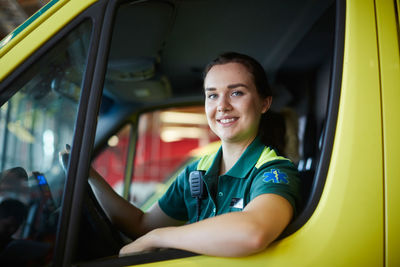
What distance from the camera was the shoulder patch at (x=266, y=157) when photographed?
3.88 ft

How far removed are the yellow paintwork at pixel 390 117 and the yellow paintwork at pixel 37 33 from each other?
0.87 meters

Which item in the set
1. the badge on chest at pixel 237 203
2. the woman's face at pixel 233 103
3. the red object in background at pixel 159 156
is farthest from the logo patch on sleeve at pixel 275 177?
A: the red object in background at pixel 159 156

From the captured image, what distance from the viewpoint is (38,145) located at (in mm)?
1075

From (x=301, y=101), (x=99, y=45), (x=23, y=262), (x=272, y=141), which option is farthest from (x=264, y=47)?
(x=23, y=262)

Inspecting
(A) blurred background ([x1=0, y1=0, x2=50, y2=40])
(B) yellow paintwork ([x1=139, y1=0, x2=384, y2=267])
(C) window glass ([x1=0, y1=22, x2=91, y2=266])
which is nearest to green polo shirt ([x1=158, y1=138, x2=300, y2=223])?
(B) yellow paintwork ([x1=139, y1=0, x2=384, y2=267])

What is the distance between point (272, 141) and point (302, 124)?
1.21 metres

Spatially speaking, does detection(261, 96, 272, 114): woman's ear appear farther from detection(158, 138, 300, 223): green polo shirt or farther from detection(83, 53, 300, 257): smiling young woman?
detection(158, 138, 300, 223): green polo shirt

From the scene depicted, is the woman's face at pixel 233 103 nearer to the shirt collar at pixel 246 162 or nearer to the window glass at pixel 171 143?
the shirt collar at pixel 246 162

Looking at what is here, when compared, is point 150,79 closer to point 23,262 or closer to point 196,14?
point 196,14

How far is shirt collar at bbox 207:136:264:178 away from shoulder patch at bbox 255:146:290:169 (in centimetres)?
2

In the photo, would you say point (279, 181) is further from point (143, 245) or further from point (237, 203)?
point (143, 245)

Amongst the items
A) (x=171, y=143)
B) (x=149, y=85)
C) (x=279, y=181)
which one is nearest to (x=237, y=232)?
(x=279, y=181)

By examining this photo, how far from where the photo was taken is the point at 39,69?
97 centimetres

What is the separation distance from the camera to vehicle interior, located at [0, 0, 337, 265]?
0.98m
